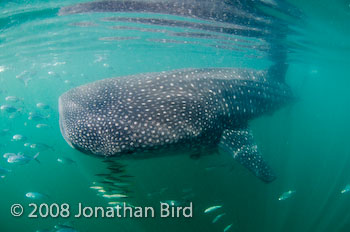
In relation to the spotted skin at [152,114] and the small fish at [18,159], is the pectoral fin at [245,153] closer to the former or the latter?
the spotted skin at [152,114]

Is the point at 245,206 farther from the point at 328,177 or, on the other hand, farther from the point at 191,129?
the point at 328,177

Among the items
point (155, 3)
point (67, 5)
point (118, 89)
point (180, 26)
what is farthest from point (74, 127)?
point (180, 26)

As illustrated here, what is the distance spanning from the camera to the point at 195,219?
8523mm

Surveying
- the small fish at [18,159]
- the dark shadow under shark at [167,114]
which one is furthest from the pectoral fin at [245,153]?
the small fish at [18,159]

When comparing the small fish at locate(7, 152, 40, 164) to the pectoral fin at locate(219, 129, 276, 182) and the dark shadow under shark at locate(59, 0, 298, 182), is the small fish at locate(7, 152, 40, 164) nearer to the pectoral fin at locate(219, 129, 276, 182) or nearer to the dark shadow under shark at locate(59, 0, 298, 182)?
the dark shadow under shark at locate(59, 0, 298, 182)

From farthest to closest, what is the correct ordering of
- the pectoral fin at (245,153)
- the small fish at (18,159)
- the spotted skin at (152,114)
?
the small fish at (18,159) < the pectoral fin at (245,153) < the spotted skin at (152,114)

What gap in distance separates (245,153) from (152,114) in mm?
2376

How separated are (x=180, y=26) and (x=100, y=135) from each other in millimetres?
9790

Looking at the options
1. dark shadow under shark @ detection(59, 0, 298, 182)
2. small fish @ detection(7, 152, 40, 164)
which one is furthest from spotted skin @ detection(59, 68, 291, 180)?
small fish @ detection(7, 152, 40, 164)

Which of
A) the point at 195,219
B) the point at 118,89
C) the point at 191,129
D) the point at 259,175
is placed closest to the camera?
the point at 191,129

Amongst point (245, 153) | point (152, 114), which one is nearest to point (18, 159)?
point (152, 114)

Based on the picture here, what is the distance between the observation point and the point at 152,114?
3.44m

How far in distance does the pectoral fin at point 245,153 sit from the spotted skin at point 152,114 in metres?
0.05

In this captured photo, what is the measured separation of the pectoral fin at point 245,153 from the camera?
14.2ft
